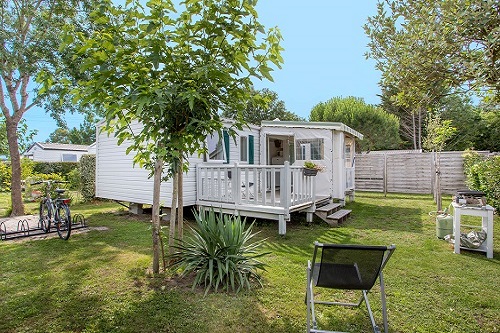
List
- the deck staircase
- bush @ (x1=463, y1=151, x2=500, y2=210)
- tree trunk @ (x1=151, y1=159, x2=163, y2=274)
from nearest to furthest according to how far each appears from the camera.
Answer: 1. tree trunk @ (x1=151, y1=159, x2=163, y2=274)
2. bush @ (x1=463, y1=151, x2=500, y2=210)
3. the deck staircase

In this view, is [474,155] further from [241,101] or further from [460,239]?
[241,101]

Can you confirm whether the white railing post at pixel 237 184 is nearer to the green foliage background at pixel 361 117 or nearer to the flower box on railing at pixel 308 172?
the flower box on railing at pixel 308 172

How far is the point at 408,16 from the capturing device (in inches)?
129

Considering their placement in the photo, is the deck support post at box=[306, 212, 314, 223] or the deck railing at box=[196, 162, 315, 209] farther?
the deck support post at box=[306, 212, 314, 223]

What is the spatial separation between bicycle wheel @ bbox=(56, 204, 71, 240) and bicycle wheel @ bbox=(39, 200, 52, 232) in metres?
0.26

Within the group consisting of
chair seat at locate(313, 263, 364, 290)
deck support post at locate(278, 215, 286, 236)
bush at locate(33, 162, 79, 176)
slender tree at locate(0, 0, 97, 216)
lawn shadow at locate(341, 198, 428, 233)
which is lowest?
lawn shadow at locate(341, 198, 428, 233)

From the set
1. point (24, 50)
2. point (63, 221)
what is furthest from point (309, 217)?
point (24, 50)

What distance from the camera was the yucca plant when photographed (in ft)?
10.8

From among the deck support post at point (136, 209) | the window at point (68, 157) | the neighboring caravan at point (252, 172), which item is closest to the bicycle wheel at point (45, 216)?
the neighboring caravan at point (252, 172)

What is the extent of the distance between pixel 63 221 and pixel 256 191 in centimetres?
386

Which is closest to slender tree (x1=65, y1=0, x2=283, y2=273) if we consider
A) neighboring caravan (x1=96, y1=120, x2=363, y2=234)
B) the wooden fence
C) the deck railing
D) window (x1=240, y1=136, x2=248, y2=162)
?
the deck railing

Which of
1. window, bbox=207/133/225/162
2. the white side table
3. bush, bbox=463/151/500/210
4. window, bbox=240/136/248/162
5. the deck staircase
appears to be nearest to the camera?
the white side table

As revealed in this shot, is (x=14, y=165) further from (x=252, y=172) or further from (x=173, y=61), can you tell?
(x=173, y=61)

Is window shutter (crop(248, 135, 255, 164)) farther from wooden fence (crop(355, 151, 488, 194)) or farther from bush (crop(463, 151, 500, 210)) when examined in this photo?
wooden fence (crop(355, 151, 488, 194))
